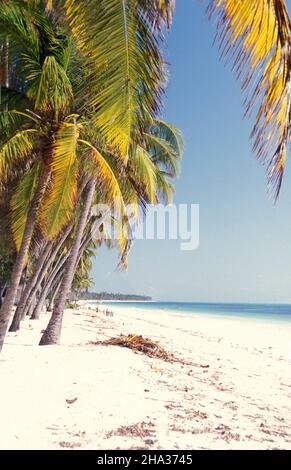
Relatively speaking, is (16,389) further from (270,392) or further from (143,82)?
(270,392)

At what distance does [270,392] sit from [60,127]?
6.41 metres

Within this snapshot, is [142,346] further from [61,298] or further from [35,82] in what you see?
[35,82]

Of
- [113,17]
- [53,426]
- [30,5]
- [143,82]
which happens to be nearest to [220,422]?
[53,426]

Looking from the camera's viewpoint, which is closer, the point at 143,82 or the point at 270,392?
the point at 143,82

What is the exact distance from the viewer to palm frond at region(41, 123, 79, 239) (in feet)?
23.7

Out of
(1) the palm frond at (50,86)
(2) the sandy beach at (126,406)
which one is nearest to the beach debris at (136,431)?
(2) the sandy beach at (126,406)

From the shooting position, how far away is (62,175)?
7.45 meters

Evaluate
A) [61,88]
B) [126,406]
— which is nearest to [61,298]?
[61,88]

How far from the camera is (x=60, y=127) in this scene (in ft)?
25.5

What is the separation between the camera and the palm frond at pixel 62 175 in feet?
23.7

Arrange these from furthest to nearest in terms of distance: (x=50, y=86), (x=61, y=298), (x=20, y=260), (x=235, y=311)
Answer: (x=235, y=311)
(x=61, y=298)
(x=20, y=260)
(x=50, y=86)

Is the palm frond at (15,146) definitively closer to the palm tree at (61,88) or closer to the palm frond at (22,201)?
the palm tree at (61,88)

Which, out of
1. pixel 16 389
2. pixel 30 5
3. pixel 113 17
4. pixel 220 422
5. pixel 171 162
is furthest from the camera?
pixel 171 162

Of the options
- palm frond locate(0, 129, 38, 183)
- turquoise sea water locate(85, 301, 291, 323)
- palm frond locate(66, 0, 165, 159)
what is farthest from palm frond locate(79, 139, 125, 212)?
turquoise sea water locate(85, 301, 291, 323)
